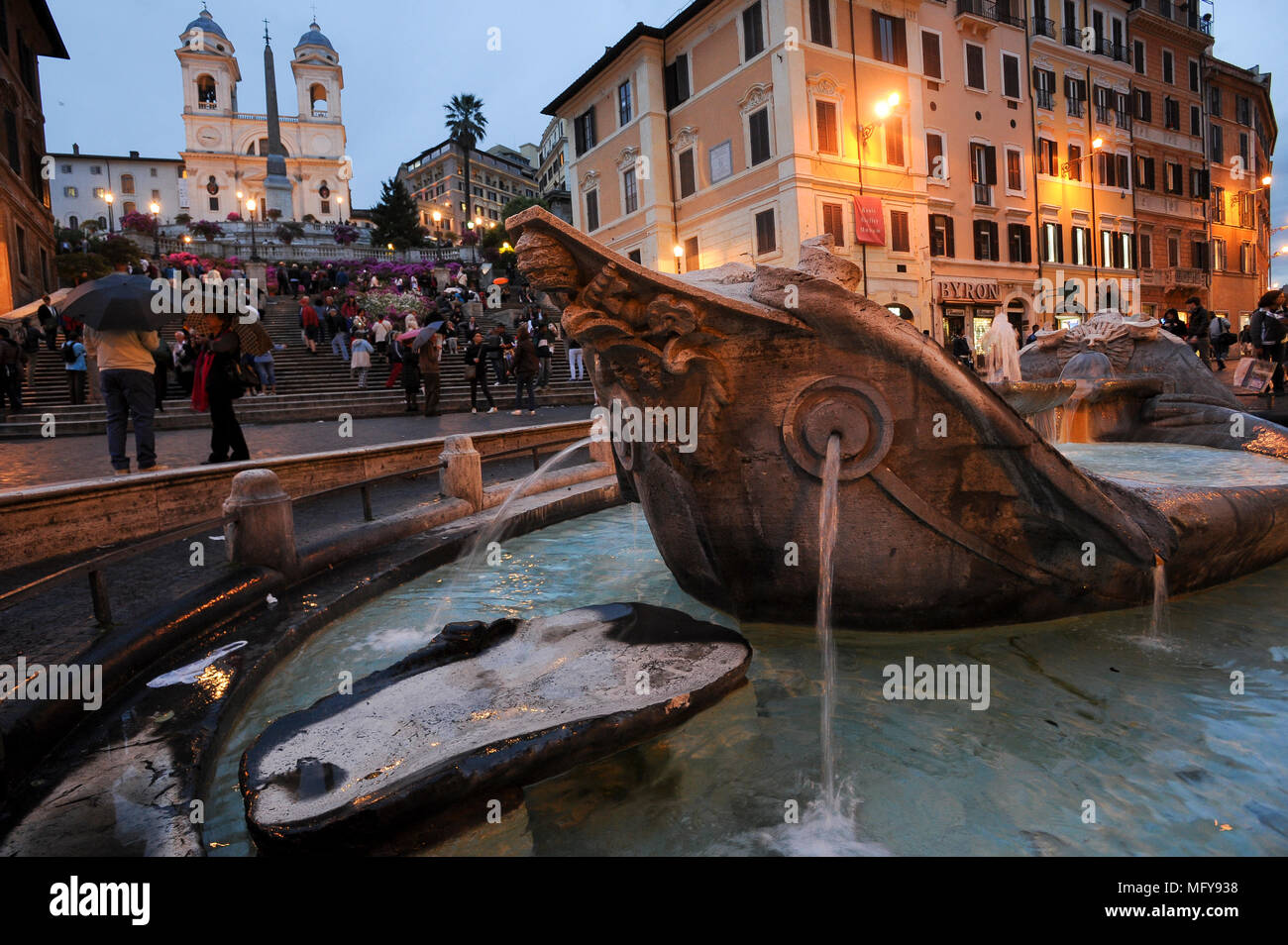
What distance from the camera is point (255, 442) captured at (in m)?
11.3

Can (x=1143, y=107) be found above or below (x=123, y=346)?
above

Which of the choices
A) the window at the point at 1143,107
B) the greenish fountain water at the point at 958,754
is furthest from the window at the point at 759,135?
the greenish fountain water at the point at 958,754

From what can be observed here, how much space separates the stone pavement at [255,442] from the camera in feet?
27.4

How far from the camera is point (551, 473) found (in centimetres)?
765

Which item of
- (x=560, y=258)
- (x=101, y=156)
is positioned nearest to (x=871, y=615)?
Result: (x=560, y=258)

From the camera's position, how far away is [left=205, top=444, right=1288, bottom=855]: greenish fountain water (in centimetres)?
201

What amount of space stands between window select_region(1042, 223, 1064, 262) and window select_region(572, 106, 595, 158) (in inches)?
770

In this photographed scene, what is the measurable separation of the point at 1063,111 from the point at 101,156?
89.7 meters

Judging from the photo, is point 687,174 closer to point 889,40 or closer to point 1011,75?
point 889,40

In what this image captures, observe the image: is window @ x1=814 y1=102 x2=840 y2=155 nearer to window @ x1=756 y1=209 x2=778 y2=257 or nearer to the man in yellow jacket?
window @ x1=756 y1=209 x2=778 y2=257

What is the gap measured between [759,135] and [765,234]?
3334 mm

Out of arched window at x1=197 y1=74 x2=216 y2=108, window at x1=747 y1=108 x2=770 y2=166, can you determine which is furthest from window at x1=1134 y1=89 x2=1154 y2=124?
arched window at x1=197 y1=74 x2=216 y2=108

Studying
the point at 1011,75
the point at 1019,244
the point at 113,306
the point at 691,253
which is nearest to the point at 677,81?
the point at 691,253
